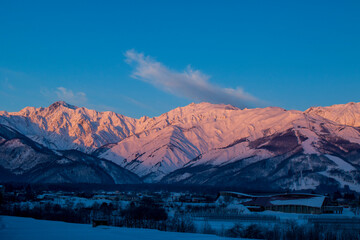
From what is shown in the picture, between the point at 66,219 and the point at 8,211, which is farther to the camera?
the point at 8,211

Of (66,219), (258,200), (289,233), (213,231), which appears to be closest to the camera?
(289,233)

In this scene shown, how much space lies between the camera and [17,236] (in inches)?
2292

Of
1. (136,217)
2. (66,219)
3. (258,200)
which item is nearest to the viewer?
(66,219)

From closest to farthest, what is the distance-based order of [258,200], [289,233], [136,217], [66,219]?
[289,233] → [66,219] → [136,217] → [258,200]

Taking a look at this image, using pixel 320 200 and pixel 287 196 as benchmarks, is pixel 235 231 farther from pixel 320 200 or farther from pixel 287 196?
pixel 287 196

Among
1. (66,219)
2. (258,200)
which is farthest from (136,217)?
(258,200)

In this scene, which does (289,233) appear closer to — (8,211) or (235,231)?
(235,231)

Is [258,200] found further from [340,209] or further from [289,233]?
[289,233]

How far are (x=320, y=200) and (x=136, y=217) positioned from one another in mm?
52925

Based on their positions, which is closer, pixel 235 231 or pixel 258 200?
pixel 235 231

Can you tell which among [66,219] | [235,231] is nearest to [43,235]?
[235,231]

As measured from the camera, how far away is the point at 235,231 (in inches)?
3127

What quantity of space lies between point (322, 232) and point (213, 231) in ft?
56.3

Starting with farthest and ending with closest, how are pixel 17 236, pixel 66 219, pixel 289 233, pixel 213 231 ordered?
1. pixel 66 219
2. pixel 213 231
3. pixel 289 233
4. pixel 17 236
